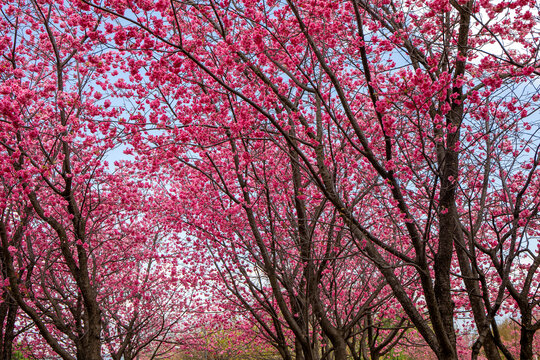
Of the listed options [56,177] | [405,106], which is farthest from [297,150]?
[56,177]

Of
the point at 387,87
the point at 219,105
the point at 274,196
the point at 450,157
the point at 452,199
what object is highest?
the point at 219,105

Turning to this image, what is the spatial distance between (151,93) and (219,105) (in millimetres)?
1568

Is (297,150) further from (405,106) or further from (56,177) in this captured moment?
(56,177)

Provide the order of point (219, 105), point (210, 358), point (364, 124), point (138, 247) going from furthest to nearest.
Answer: point (210, 358)
point (138, 247)
point (364, 124)
point (219, 105)

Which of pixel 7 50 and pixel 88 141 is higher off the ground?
pixel 7 50

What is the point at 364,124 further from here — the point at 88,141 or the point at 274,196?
the point at 88,141

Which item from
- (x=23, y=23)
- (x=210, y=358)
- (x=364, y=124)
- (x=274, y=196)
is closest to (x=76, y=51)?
(x=23, y=23)

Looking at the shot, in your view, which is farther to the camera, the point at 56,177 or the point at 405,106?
the point at 56,177

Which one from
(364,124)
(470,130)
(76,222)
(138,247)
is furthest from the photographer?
(138,247)

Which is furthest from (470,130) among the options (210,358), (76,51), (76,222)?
(210,358)

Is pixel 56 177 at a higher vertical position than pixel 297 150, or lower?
higher

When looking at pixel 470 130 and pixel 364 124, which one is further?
pixel 364 124

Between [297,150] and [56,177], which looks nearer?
[297,150]

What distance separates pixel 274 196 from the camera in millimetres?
7715
